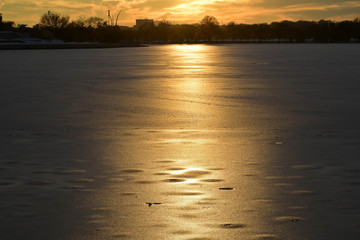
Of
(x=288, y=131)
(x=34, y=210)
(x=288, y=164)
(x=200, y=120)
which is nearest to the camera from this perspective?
(x=34, y=210)

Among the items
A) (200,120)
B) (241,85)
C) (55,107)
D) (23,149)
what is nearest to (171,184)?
(23,149)

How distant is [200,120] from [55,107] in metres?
4.97

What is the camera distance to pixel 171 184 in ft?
23.8

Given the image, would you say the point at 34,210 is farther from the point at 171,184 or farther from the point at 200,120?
the point at 200,120

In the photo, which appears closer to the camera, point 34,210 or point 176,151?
point 34,210

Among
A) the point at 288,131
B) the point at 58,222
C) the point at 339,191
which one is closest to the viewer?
the point at 58,222

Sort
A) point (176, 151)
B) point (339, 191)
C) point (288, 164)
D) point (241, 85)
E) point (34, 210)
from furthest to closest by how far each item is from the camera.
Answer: point (241, 85) < point (176, 151) < point (288, 164) < point (339, 191) < point (34, 210)

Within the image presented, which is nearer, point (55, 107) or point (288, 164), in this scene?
point (288, 164)

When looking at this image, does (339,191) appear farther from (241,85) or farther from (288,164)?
(241,85)

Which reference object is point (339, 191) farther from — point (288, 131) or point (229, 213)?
point (288, 131)

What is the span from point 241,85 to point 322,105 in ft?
26.2

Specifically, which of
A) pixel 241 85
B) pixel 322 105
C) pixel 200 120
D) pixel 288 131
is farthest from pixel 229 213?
pixel 241 85

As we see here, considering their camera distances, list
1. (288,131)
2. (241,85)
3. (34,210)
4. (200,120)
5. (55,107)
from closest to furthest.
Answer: (34,210) < (288,131) < (200,120) < (55,107) < (241,85)

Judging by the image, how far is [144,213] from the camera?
602cm
